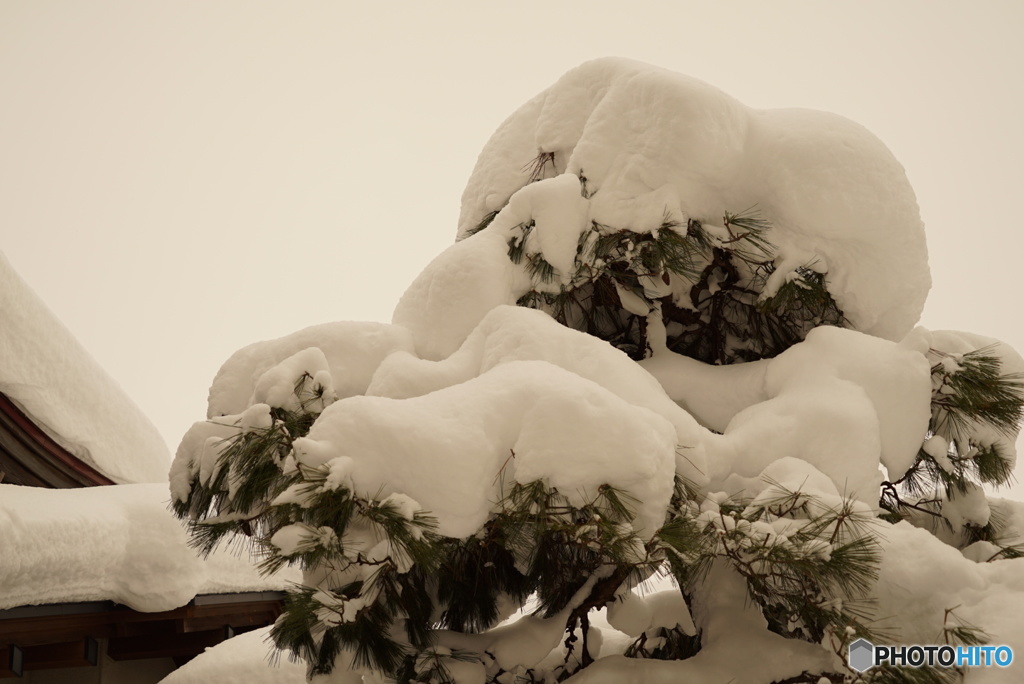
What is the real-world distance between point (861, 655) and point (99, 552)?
274cm

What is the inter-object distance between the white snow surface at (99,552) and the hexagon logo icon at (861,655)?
1.94 metres

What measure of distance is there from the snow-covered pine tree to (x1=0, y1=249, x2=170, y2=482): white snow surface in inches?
75.6

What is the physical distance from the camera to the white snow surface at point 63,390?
412cm

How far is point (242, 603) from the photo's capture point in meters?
4.24

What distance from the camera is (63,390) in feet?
14.1

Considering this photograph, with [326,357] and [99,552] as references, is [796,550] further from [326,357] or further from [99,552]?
[99,552]

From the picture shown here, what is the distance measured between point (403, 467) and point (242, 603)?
9.12 feet

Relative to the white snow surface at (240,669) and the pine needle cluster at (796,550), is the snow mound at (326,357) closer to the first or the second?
the pine needle cluster at (796,550)

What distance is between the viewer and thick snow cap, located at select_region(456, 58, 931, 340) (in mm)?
2680

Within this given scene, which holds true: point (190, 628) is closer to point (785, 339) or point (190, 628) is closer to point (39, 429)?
point (39, 429)

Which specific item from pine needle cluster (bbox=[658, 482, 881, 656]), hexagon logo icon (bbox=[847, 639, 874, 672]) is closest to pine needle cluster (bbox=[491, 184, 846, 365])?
pine needle cluster (bbox=[658, 482, 881, 656])

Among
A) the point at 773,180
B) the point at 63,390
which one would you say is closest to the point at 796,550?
the point at 773,180

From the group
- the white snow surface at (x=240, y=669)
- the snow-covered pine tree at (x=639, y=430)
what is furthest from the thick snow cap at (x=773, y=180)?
the white snow surface at (x=240, y=669)

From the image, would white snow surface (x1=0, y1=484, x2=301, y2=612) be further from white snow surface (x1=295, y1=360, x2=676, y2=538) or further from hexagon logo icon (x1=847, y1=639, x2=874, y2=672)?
hexagon logo icon (x1=847, y1=639, x2=874, y2=672)
